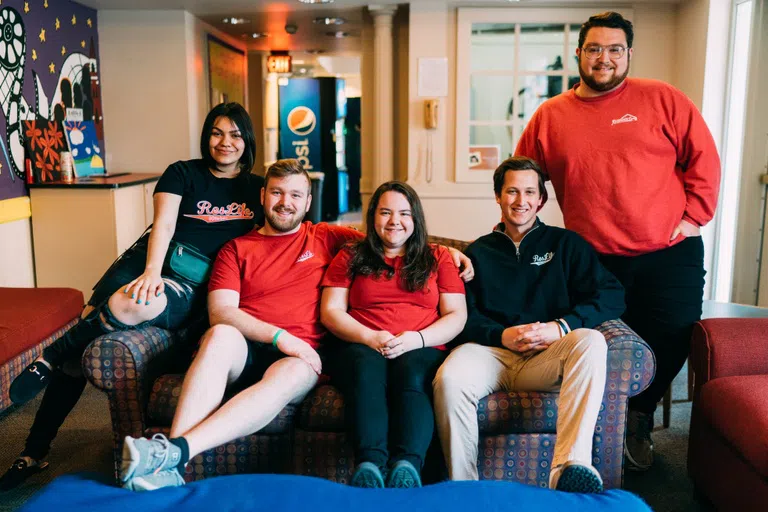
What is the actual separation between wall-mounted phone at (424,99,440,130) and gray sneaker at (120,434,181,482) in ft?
13.5

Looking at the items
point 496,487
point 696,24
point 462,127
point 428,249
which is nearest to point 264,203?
point 428,249

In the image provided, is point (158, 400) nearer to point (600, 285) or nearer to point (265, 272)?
point (265, 272)

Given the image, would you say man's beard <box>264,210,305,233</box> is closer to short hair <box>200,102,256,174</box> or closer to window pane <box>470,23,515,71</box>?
short hair <box>200,102,256,174</box>

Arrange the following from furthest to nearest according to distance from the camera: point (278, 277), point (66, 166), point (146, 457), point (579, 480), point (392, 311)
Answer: point (66, 166) < point (278, 277) < point (392, 311) < point (579, 480) < point (146, 457)

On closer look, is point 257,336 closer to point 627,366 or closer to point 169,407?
point 169,407

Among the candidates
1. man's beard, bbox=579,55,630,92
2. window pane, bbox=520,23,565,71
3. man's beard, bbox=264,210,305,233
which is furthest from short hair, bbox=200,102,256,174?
window pane, bbox=520,23,565,71

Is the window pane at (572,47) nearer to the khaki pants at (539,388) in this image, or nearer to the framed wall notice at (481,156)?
the framed wall notice at (481,156)

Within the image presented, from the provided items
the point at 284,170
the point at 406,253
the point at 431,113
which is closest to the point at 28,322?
the point at 284,170

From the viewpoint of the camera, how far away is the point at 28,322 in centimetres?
298

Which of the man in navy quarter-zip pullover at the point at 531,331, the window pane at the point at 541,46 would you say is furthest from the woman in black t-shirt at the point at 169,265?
the window pane at the point at 541,46

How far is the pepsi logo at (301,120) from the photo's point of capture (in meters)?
9.92

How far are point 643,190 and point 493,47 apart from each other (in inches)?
132

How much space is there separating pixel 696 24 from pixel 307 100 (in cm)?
603

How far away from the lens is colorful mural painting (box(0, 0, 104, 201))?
4.31 m
